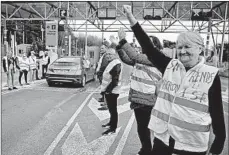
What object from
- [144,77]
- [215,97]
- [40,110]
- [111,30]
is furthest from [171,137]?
[111,30]

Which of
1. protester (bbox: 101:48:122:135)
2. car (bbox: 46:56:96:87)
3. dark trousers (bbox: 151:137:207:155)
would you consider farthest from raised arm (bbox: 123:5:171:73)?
car (bbox: 46:56:96:87)

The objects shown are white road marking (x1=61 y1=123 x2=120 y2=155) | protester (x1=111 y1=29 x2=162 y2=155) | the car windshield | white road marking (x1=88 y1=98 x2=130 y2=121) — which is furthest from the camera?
the car windshield

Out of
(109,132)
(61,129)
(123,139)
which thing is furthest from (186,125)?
(61,129)

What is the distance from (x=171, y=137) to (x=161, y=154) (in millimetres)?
229

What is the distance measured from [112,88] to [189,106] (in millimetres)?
3112

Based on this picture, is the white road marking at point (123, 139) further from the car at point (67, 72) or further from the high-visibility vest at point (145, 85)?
the car at point (67, 72)

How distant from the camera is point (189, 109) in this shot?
2041 mm

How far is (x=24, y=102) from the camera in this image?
27.0 feet

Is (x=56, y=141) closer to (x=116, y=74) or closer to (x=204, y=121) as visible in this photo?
(x=116, y=74)

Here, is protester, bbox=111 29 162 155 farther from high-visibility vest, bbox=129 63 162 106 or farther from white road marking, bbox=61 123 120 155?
white road marking, bbox=61 123 120 155

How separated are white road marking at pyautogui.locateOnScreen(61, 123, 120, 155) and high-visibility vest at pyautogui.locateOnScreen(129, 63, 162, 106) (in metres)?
1.21

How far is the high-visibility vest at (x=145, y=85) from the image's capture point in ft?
11.6

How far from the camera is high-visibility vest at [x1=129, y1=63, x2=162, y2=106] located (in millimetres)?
3527

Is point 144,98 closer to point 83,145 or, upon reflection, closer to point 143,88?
point 143,88
